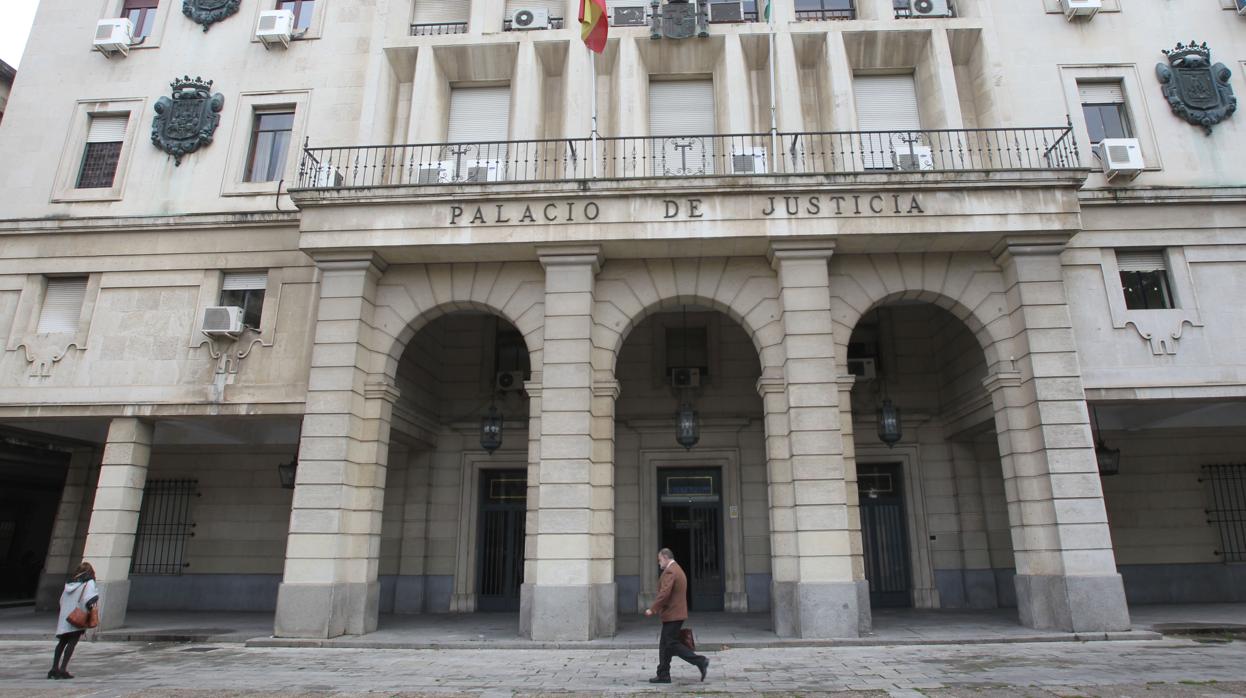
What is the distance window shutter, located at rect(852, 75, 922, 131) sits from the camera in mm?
16344

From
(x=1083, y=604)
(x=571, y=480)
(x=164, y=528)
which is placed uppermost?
(x=571, y=480)

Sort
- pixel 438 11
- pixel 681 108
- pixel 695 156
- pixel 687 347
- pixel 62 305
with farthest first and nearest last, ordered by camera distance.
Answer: pixel 687 347 → pixel 438 11 → pixel 681 108 → pixel 62 305 → pixel 695 156

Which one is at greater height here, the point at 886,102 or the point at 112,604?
the point at 886,102

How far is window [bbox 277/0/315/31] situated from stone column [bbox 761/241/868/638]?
1342 cm

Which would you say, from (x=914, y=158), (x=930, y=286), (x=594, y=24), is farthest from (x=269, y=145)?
(x=930, y=286)

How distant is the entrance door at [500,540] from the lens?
17.4 meters

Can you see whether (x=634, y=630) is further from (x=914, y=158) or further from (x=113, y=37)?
(x=113, y=37)

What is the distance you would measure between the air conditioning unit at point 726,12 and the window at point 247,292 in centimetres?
1193

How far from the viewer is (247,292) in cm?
1594

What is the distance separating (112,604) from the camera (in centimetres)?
1432

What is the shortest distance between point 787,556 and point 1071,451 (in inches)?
215

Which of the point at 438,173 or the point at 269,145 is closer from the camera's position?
the point at 438,173

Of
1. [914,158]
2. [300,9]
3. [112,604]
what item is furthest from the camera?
[300,9]

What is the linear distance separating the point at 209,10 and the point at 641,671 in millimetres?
18749
